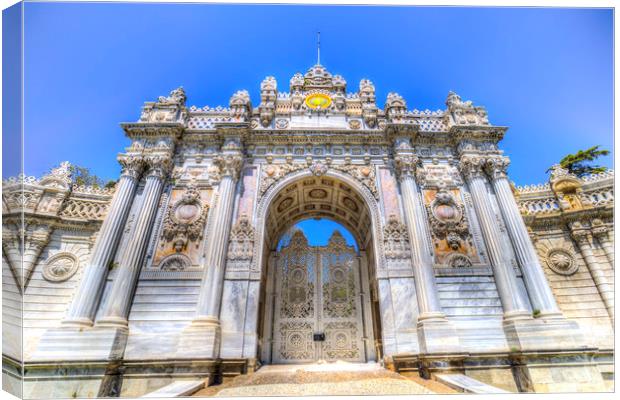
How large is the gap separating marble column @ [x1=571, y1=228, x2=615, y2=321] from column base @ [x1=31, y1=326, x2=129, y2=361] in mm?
14753

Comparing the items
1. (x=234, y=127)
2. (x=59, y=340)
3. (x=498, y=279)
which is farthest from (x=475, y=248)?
(x=59, y=340)

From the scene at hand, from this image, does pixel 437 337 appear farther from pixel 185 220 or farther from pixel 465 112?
pixel 465 112

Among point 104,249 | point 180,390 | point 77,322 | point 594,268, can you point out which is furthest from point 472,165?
point 77,322

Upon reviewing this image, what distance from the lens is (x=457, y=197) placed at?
11.0 m

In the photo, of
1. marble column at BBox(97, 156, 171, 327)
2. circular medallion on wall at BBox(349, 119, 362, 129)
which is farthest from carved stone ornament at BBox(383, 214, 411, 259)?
marble column at BBox(97, 156, 171, 327)

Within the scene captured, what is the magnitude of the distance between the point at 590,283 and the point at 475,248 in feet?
13.3

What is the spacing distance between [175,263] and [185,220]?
5.04ft

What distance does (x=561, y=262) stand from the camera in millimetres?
10344

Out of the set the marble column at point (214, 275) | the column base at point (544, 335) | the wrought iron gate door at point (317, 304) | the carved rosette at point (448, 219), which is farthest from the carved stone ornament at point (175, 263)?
the column base at point (544, 335)

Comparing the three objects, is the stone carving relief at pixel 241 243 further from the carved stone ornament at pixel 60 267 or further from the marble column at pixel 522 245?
the marble column at pixel 522 245

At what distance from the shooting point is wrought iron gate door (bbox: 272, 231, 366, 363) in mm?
11164

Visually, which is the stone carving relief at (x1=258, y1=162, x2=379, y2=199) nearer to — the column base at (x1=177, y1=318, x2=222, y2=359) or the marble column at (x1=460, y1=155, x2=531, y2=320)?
the marble column at (x1=460, y1=155, x2=531, y2=320)

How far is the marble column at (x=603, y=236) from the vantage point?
33.0ft

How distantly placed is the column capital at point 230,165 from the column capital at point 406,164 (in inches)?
239
